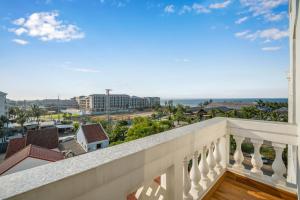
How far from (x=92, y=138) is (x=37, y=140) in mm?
4901

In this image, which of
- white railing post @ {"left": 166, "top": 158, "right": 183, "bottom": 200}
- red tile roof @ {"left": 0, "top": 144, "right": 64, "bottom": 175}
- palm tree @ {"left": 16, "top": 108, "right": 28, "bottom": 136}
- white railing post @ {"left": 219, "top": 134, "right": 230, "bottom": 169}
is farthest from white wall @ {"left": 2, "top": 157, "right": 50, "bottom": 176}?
palm tree @ {"left": 16, "top": 108, "right": 28, "bottom": 136}

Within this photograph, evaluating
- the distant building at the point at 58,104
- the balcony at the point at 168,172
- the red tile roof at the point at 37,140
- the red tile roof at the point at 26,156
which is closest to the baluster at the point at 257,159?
the balcony at the point at 168,172

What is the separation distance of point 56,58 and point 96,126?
8118 millimetres

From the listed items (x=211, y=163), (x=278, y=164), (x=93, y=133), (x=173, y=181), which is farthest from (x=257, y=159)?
(x=93, y=133)

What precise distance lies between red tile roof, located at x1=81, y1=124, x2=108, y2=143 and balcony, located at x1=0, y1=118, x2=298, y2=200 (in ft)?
54.9

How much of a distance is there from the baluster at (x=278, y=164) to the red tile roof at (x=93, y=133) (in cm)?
1697

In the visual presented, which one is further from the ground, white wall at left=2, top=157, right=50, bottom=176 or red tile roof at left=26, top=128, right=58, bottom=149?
white wall at left=2, top=157, right=50, bottom=176

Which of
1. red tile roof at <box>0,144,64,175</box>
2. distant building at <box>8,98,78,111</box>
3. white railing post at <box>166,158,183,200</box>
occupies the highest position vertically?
white railing post at <box>166,158,183,200</box>

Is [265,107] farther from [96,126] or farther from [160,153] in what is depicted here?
[160,153]

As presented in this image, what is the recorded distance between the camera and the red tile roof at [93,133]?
1702 cm

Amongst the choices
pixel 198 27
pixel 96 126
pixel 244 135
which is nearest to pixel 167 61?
pixel 96 126

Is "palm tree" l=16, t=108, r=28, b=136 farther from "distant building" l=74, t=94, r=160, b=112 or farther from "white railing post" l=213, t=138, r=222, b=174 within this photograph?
"white railing post" l=213, t=138, r=222, b=174

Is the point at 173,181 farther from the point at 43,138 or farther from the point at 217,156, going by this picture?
the point at 43,138

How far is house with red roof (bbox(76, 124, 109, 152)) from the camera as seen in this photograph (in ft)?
54.5
